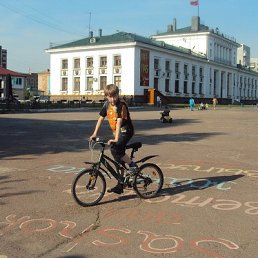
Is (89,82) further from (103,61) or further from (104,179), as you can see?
(104,179)

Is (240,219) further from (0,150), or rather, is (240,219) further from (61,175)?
(0,150)

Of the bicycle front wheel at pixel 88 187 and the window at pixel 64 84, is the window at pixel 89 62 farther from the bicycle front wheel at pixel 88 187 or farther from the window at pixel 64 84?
the bicycle front wheel at pixel 88 187

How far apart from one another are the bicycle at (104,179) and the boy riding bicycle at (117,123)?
110 millimetres

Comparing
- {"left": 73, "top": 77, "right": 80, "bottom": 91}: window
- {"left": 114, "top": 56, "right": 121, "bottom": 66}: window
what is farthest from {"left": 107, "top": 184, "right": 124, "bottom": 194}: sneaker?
{"left": 73, "top": 77, "right": 80, "bottom": 91}: window

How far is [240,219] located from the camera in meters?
6.30

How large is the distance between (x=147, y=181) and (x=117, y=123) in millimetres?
1147

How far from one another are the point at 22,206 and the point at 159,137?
11.8 metres

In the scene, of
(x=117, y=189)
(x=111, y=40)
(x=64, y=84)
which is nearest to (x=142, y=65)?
(x=111, y=40)

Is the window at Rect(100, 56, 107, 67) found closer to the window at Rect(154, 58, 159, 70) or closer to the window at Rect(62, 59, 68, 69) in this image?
the window at Rect(62, 59, 68, 69)

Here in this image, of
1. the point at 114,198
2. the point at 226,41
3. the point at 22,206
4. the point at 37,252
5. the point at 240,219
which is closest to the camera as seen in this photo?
the point at 37,252

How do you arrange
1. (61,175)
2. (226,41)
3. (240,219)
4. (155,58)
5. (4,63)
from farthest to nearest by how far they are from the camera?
(4,63) < (226,41) < (155,58) < (61,175) < (240,219)

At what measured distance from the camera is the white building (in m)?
72.2

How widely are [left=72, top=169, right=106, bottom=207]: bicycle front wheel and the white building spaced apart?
63.7 m

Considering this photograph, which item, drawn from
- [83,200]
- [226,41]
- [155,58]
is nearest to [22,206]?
[83,200]
